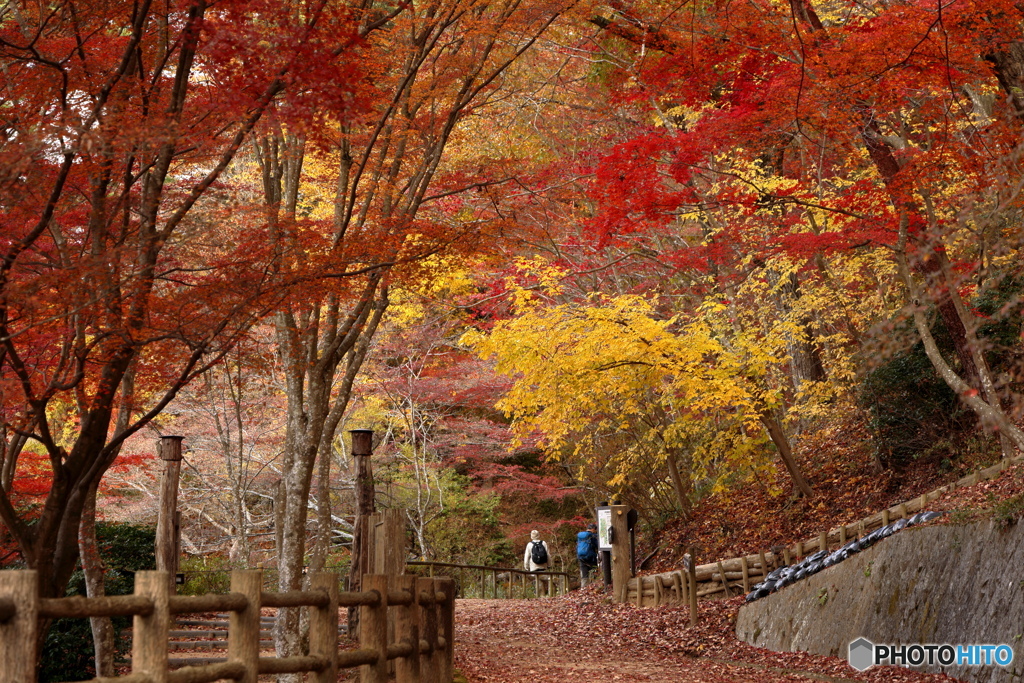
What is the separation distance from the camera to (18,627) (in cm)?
330

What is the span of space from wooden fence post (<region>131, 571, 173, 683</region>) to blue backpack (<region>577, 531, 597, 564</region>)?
14.7 m

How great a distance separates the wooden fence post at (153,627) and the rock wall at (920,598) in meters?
5.65

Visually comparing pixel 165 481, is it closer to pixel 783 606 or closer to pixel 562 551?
pixel 783 606

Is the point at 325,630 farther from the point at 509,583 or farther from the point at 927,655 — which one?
the point at 509,583

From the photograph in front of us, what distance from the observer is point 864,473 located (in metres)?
13.8

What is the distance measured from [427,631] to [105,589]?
493cm

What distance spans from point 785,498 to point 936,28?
854cm

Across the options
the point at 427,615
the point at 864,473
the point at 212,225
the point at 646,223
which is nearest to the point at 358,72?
the point at 212,225

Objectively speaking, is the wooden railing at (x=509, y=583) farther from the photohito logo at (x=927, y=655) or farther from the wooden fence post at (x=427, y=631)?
the wooden fence post at (x=427, y=631)

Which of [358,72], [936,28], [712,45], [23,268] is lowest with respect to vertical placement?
[23,268]

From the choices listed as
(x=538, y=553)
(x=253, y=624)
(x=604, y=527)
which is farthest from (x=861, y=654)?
(x=538, y=553)

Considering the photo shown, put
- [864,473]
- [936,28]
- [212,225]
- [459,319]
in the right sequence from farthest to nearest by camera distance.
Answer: [459,319], [864,473], [936,28], [212,225]

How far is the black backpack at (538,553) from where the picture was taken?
64.7ft

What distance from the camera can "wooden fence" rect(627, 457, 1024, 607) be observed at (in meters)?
10.1
